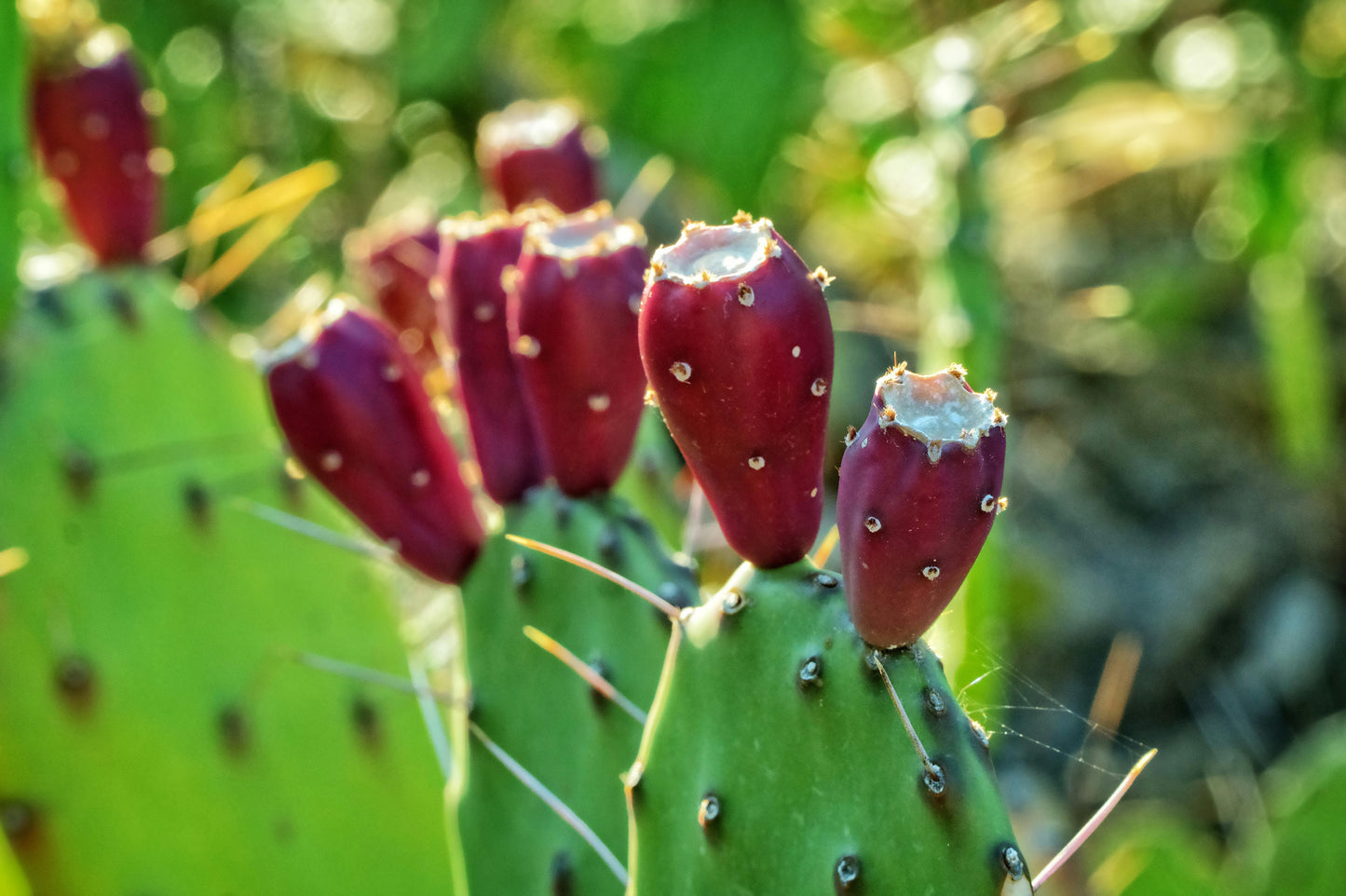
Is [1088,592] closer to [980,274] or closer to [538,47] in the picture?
[980,274]

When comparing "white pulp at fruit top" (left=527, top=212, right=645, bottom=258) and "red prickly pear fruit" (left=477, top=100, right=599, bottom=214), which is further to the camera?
"red prickly pear fruit" (left=477, top=100, right=599, bottom=214)

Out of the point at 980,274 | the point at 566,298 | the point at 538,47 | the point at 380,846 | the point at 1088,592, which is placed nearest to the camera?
the point at 566,298

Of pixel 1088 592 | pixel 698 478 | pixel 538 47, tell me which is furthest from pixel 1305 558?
pixel 698 478

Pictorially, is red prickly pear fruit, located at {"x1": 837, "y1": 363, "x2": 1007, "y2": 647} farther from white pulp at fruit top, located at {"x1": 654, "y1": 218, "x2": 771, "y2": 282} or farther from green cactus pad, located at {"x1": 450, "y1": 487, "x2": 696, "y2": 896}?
green cactus pad, located at {"x1": 450, "y1": 487, "x2": 696, "y2": 896}

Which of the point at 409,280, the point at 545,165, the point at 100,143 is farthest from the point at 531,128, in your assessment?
the point at 100,143

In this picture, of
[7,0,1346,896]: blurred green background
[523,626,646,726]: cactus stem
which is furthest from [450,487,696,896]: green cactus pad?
[7,0,1346,896]: blurred green background

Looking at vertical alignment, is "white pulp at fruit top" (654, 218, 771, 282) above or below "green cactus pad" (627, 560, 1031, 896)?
above
